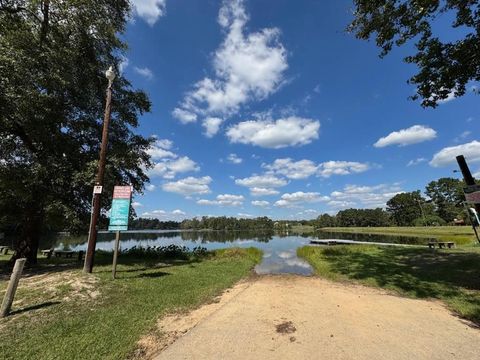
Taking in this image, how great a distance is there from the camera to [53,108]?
11.1 metres

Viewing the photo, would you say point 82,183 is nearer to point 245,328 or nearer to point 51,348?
point 51,348

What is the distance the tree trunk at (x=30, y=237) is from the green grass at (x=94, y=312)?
11.6 feet

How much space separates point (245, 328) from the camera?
4879 millimetres

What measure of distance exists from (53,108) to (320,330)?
12244 mm

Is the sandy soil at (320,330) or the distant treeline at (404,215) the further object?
the distant treeline at (404,215)

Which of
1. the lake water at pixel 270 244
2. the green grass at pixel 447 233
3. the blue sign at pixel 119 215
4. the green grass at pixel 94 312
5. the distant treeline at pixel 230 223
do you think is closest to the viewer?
the green grass at pixel 94 312

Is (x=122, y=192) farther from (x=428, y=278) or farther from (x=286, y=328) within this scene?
(x=428, y=278)

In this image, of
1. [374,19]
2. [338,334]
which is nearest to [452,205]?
[374,19]

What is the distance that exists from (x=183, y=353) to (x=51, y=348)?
78.3 inches

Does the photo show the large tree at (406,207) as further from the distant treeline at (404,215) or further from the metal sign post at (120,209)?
the metal sign post at (120,209)

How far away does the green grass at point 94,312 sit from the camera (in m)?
4.11

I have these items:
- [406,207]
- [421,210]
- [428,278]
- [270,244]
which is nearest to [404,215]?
[406,207]

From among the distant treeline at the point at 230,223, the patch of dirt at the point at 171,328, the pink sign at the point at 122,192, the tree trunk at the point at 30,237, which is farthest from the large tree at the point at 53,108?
the distant treeline at the point at 230,223

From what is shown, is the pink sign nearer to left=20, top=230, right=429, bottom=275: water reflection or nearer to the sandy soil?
the sandy soil
